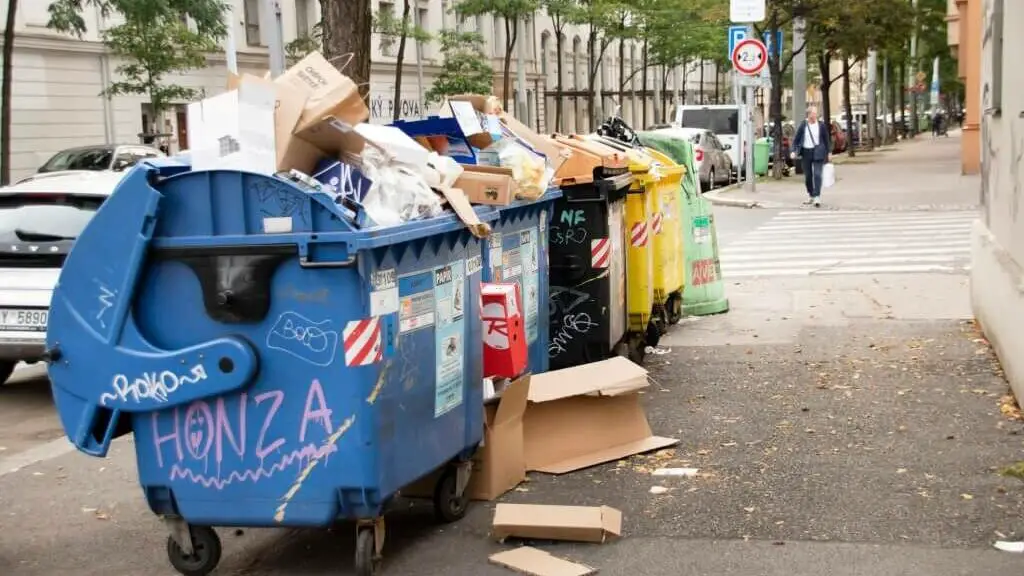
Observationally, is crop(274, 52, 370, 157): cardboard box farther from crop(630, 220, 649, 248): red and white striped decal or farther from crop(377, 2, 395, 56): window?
crop(377, 2, 395, 56): window

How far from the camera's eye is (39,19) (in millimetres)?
31266

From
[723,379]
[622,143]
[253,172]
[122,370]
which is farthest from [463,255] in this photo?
[622,143]

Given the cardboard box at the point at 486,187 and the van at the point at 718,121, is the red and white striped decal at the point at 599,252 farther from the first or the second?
the van at the point at 718,121

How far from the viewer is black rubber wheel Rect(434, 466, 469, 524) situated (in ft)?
18.5

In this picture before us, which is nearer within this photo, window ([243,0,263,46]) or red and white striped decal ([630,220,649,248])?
red and white striped decal ([630,220,649,248])

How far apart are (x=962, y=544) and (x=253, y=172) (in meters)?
3.18

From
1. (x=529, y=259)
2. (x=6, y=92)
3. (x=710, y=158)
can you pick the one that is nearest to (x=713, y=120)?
(x=710, y=158)

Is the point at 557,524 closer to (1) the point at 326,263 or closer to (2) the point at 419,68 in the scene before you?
(1) the point at 326,263

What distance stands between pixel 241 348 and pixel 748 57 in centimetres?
2113

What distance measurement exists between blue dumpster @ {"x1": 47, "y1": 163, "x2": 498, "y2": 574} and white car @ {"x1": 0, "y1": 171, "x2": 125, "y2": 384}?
401 cm

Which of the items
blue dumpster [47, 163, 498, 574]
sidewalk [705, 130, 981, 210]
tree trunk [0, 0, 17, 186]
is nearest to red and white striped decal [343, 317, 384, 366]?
blue dumpster [47, 163, 498, 574]

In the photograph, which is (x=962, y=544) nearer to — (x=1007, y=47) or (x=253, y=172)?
(x=253, y=172)

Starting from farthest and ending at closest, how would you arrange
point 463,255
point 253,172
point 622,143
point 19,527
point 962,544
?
point 622,143 < point 19,527 < point 463,255 < point 962,544 < point 253,172

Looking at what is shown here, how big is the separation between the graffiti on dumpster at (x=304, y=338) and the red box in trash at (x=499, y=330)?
56.0 inches
